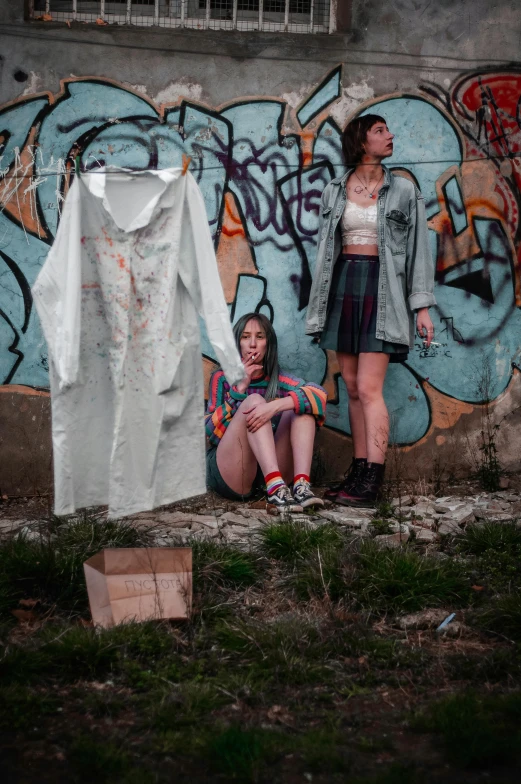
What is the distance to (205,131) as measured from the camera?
5.59 m

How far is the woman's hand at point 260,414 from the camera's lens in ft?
16.6

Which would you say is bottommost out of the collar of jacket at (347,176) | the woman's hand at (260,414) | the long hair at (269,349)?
the woman's hand at (260,414)

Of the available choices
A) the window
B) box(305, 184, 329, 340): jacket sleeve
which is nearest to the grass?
box(305, 184, 329, 340): jacket sleeve

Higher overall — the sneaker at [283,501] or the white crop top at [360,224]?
the white crop top at [360,224]

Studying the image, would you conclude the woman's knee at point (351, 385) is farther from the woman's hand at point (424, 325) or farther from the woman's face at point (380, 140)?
the woman's face at point (380, 140)

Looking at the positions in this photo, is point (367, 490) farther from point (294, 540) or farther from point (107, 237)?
point (107, 237)

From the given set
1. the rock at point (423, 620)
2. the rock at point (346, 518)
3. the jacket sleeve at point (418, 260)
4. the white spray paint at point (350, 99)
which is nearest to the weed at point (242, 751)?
the rock at point (423, 620)

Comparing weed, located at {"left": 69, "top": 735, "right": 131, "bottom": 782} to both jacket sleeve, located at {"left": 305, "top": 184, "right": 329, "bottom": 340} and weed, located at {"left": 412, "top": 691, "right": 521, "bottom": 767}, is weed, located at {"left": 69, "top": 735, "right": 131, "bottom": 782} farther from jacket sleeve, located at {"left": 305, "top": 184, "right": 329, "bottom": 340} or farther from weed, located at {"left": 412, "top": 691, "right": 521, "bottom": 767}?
jacket sleeve, located at {"left": 305, "top": 184, "right": 329, "bottom": 340}

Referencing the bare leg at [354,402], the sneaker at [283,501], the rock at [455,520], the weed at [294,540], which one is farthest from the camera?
the bare leg at [354,402]

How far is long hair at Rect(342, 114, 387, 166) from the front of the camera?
5.27 m

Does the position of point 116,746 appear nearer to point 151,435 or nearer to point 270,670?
point 270,670

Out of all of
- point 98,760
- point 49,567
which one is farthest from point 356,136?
point 98,760

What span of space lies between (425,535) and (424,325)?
1.24 m

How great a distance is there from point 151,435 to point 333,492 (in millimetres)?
2053
